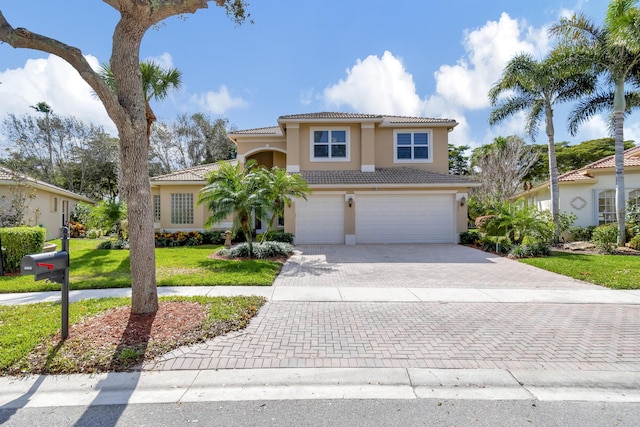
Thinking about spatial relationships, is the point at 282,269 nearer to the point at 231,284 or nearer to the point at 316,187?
the point at 231,284

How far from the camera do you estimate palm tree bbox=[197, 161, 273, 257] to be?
1153 centimetres

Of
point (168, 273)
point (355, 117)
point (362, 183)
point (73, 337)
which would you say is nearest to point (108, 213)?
point (168, 273)

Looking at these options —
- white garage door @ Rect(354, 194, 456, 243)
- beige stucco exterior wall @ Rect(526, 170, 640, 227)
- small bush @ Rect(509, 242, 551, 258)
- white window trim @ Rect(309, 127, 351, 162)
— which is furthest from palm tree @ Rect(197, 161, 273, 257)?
beige stucco exterior wall @ Rect(526, 170, 640, 227)

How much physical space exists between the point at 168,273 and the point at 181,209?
32.1 feet

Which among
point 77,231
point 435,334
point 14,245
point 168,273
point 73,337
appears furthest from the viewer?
point 77,231

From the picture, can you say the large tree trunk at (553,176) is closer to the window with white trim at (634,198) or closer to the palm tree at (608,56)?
the palm tree at (608,56)

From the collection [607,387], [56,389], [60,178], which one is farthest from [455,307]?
[60,178]

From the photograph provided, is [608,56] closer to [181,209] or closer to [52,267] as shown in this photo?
[52,267]

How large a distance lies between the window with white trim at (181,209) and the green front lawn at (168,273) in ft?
18.2

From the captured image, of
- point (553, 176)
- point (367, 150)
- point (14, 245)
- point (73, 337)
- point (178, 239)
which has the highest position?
point (367, 150)

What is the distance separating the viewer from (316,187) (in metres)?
15.6

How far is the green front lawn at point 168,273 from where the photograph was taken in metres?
7.97

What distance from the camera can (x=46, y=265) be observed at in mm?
4180

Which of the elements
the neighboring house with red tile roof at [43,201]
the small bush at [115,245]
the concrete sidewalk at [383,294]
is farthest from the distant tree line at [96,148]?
the concrete sidewalk at [383,294]
